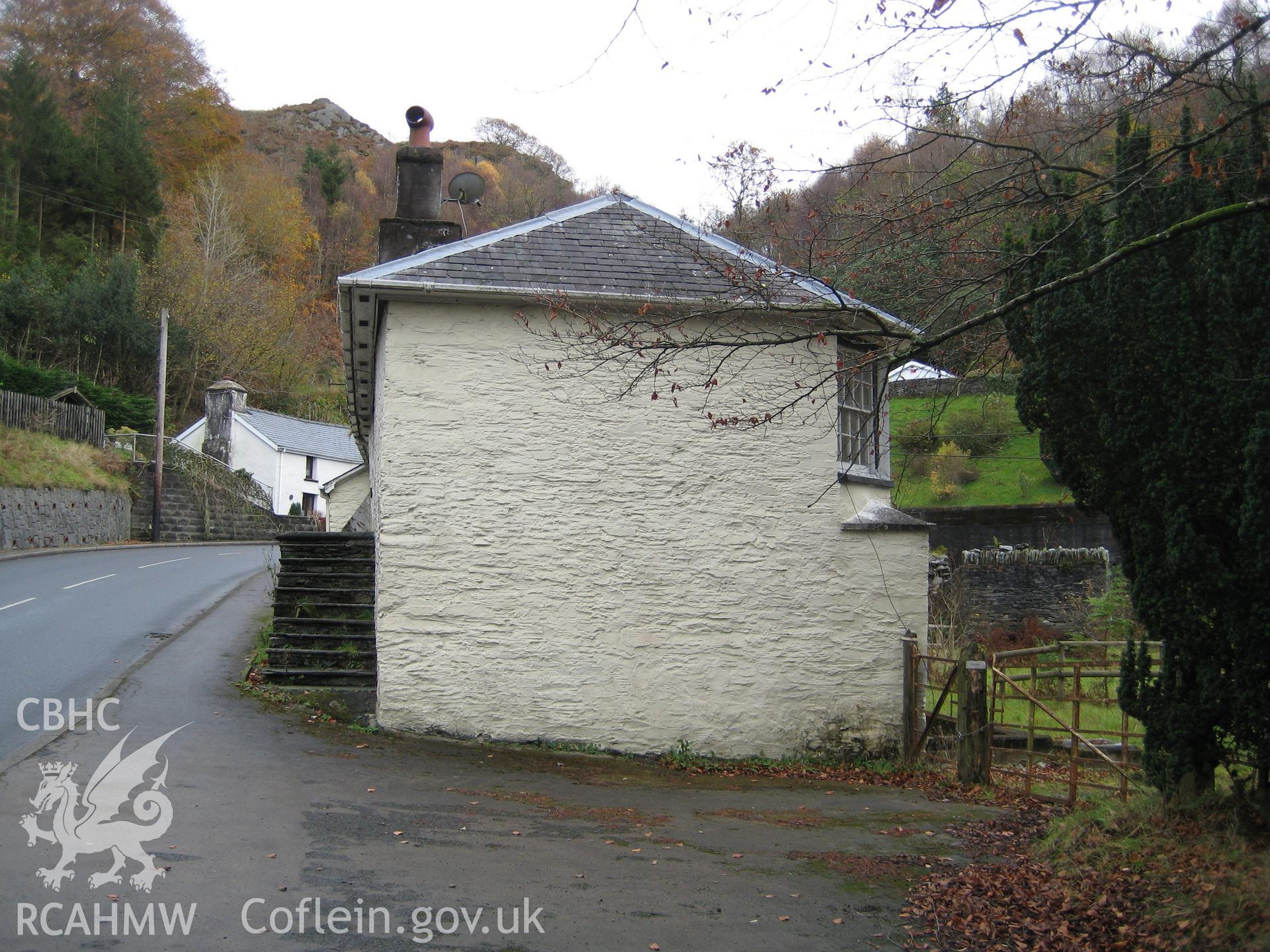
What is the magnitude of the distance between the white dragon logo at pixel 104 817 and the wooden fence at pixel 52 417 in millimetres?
26272

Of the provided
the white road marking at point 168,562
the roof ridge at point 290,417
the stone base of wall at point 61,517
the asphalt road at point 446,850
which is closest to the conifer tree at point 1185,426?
the asphalt road at point 446,850

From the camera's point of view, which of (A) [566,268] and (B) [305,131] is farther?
(B) [305,131]

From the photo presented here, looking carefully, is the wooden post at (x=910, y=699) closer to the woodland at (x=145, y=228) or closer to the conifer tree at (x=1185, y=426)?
the conifer tree at (x=1185, y=426)

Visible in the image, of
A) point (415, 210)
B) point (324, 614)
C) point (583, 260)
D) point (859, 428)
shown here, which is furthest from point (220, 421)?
point (859, 428)

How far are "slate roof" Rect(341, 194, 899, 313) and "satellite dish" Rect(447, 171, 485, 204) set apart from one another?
2.87 meters

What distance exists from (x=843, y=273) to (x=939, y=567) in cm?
1600

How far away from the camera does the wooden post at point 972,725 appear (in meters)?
10.4

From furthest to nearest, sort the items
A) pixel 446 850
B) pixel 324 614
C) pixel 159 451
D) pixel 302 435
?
1. pixel 302 435
2. pixel 159 451
3. pixel 324 614
4. pixel 446 850

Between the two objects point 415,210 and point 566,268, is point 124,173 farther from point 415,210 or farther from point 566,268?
point 566,268

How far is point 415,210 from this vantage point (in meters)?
14.6

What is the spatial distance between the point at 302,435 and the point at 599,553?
38.1 meters

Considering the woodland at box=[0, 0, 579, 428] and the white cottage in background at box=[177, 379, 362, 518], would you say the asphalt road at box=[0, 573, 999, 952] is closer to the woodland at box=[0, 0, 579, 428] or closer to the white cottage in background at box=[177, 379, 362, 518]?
the woodland at box=[0, 0, 579, 428]

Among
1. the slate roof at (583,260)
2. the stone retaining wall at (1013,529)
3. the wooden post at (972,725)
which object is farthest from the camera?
the stone retaining wall at (1013,529)

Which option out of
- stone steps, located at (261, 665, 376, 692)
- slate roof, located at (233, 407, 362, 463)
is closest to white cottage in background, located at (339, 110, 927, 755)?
stone steps, located at (261, 665, 376, 692)
